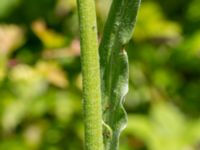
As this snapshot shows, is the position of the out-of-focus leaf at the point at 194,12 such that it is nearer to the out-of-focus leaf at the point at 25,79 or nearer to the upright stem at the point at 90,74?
the out-of-focus leaf at the point at 25,79

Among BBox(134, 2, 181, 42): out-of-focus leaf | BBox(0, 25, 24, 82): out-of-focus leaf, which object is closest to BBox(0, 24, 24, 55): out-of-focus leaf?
BBox(0, 25, 24, 82): out-of-focus leaf

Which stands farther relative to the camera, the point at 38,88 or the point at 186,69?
the point at 186,69

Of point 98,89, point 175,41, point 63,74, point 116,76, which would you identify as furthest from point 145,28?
point 98,89

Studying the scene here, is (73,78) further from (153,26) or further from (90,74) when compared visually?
(90,74)

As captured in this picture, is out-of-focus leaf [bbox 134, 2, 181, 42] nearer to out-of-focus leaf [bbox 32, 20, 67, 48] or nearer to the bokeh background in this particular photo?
the bokeh background

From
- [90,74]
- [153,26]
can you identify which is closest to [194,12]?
[153,26]

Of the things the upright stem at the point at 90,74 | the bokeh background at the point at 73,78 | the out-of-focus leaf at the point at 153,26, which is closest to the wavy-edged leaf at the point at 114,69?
the upright stem at the point at 90,74

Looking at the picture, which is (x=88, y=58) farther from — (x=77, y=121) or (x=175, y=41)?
(x=175, y=41)
